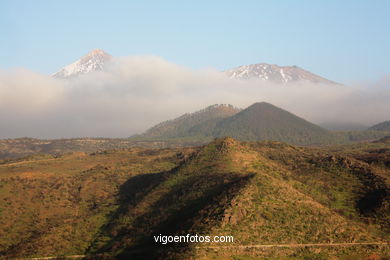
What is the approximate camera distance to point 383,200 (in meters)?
95.4

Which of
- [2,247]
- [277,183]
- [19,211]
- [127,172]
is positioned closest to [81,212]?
[19,211]

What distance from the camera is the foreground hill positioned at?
3046 inches

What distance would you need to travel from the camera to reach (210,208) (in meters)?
86.7

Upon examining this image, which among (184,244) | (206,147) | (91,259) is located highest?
(206,147)

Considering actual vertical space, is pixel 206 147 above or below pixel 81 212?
above

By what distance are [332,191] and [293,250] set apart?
Result: 39203mm

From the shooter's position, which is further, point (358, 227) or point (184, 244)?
point (358, 227)

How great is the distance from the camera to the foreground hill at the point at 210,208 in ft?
254

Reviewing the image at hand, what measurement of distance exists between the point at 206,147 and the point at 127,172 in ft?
109

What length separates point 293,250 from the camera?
244 feet

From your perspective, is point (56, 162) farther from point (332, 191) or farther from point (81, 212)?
point (332, 191)

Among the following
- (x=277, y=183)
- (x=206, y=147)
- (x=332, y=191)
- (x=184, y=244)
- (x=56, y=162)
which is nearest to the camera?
(x=184, y=244)

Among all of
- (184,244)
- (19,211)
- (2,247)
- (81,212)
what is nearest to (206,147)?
(81,212)

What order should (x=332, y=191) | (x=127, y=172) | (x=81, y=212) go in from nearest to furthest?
(x=332, y=191)
(x=81, y=212)
(x=127, y=172)
